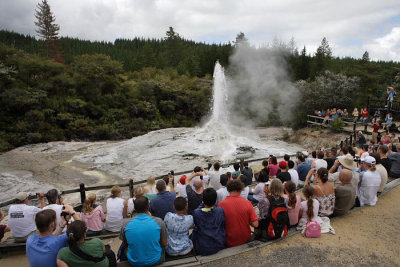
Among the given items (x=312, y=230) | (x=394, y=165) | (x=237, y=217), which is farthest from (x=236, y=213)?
(x=394, y=165)

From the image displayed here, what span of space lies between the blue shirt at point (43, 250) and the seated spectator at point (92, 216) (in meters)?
1.51

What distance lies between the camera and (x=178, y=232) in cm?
364

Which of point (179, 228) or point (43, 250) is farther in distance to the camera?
point (179, 228)

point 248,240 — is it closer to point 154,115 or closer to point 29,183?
point 29,183

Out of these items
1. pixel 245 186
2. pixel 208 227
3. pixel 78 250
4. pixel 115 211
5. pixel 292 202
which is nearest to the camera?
pixel 78 250

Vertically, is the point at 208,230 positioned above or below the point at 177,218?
below

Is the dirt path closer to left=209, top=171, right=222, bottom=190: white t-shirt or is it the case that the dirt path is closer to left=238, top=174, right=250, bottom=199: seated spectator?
left=238, top=174, right=250, bottom=199: seated spectator

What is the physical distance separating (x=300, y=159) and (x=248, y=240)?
3598mm

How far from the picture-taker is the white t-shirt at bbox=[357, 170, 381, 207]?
5416mm

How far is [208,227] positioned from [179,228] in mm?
410

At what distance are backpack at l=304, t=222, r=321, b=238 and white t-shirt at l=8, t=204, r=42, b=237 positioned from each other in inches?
182

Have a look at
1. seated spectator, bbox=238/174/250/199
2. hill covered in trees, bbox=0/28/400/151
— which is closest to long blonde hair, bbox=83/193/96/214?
seated spectator, bbox=238/174/250/199

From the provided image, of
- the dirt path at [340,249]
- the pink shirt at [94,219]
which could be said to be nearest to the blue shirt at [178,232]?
the dirt path at [340,249]

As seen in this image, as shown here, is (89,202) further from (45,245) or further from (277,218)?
(277,218)
